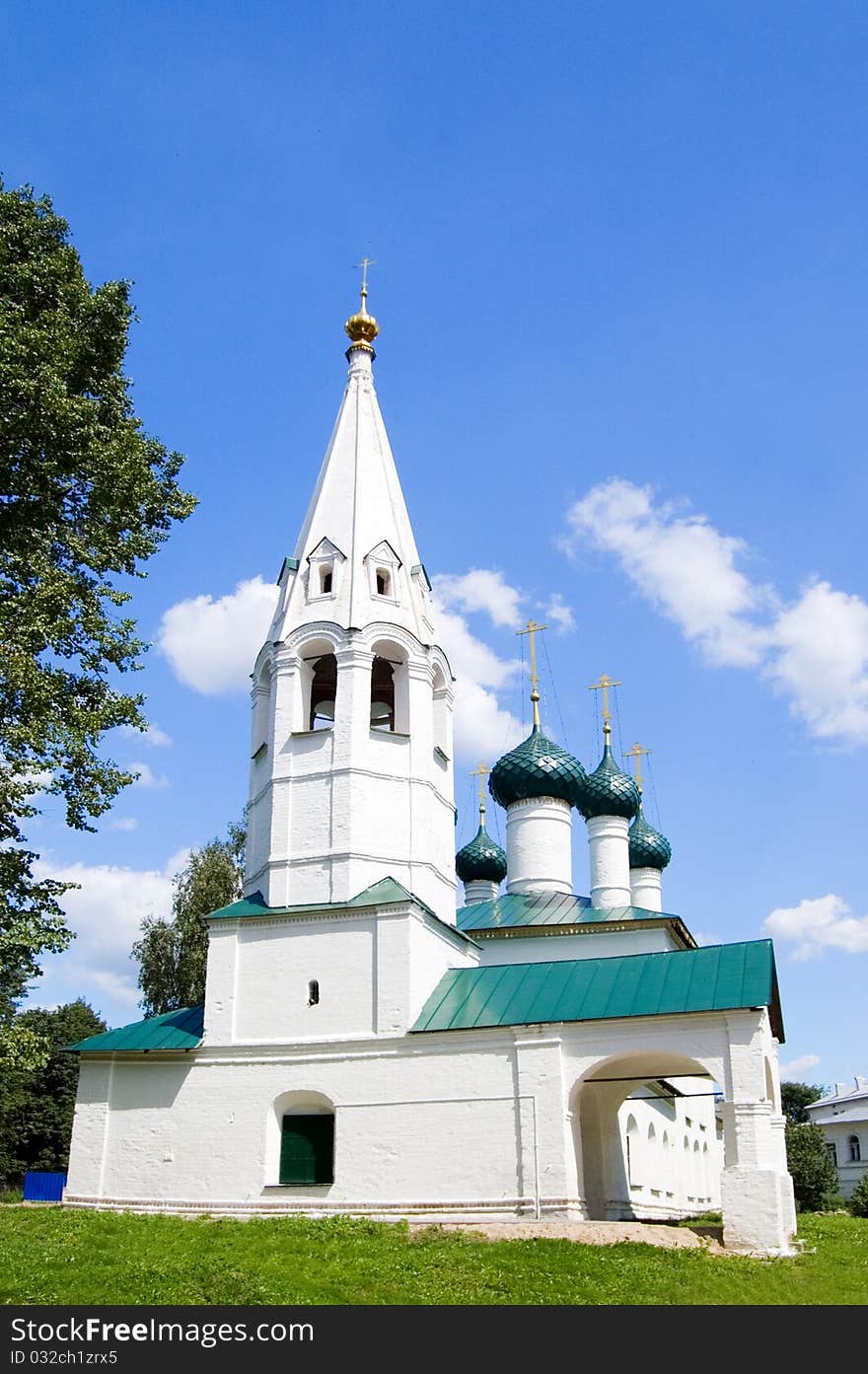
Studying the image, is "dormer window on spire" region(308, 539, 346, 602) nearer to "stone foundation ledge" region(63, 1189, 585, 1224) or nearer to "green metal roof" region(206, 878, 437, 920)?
"green metal roof" region(206, 878, 437, 920)

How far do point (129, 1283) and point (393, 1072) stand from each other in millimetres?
6620

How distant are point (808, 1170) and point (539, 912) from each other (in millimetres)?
19678

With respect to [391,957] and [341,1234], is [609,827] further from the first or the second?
[341,1234]

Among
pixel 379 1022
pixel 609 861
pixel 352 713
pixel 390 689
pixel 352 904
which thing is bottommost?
pixel 379 1022

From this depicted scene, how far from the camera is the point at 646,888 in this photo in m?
30.0

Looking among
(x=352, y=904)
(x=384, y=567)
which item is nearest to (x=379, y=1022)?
(x=352, y=904)

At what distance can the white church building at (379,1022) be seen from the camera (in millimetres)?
14742

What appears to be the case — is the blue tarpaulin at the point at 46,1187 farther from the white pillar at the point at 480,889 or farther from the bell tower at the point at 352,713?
the white pillar at the point at 480,889

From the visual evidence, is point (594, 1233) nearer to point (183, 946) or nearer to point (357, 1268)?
point (357, 1268)

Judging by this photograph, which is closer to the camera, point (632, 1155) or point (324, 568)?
point (324, 568)

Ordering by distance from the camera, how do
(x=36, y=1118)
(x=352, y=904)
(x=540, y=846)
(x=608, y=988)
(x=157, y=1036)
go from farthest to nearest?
1. (x=36, y=1118)
2. (x=540, y=846)
3. (x=157, y=1036)
4. (x=352, y=904)
5. (x=608, y=988)

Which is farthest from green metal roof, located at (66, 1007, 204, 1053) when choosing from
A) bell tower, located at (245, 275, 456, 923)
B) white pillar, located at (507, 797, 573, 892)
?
white pillar, located at (507, 797, 573, 892)

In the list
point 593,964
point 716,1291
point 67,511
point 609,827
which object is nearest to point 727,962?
→ point 593,964

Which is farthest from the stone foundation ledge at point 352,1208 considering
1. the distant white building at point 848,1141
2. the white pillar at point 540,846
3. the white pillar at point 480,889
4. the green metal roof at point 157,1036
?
the distant white building at point 848,1141
